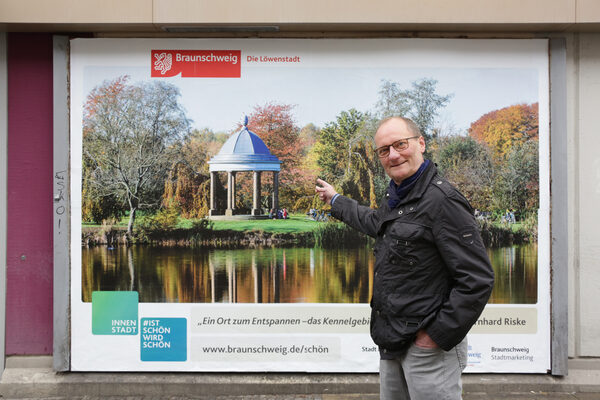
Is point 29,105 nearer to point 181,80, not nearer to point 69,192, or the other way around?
point 69,192

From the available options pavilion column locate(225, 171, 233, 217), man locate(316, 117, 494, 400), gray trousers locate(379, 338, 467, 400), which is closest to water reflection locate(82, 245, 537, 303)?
pavilion column locate(225, 171, 233, 217)

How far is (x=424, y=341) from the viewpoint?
2.24 metres

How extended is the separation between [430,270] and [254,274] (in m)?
2.76

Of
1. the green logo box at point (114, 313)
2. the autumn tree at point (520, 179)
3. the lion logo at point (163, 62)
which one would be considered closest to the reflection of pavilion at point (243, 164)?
the lion logo at point (163, 62)

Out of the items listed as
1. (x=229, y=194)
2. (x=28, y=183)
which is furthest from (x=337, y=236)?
(x=28, y=183)

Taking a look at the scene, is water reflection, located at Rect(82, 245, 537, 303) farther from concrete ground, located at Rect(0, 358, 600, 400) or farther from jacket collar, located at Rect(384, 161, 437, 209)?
jacket collar, located at Rect(384, 161, 437, 209)

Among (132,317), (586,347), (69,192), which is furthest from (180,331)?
(586,347)

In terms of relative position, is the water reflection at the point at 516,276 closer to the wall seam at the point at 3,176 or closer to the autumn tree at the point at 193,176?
the autumn tree at the point at 193,176

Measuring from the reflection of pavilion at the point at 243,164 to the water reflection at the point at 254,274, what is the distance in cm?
46

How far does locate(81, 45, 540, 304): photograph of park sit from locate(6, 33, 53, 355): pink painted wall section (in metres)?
0.40

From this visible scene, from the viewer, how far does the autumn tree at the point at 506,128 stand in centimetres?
467

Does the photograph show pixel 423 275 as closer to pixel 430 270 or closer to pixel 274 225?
pixel 430 270

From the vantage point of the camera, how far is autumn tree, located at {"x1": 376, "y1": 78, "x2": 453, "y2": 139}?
4.67m

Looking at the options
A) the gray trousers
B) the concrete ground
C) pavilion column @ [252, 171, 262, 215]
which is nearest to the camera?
the gray trousers
